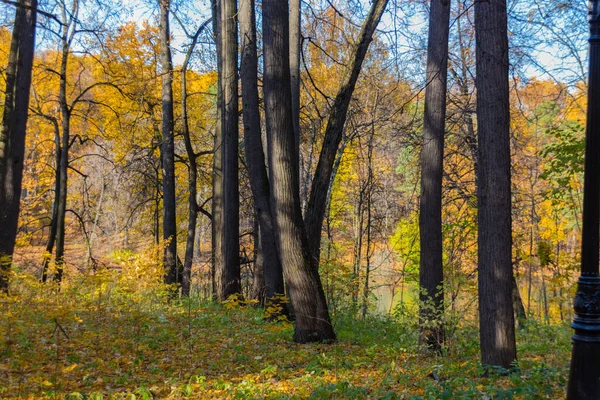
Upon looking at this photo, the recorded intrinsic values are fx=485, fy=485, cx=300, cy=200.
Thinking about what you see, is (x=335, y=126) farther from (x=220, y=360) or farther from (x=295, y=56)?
(x=220, y=360)

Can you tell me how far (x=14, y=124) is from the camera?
8.69 meters

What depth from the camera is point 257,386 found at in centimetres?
537

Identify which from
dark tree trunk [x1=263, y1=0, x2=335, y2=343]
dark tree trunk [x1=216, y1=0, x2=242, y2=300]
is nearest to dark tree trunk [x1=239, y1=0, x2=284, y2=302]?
dark tree trunk [x1=216, y1=0, x2=242, y2=300]

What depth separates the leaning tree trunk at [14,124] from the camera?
8.65 m

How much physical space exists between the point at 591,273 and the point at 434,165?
15.3 ft

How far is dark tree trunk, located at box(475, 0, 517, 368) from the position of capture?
600 cm

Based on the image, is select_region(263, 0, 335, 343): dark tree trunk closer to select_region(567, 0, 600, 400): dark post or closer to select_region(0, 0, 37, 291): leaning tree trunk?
select_region(567, 0, 600, 400): dark post

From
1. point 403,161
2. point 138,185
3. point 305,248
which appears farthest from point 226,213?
point 403,161

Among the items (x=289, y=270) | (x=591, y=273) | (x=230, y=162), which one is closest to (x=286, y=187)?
(x=289, y=270)

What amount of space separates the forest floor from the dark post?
36 centimetres

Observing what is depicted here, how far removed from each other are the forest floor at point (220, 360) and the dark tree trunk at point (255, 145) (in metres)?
1.13

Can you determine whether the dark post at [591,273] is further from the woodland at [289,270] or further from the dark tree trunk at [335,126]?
the dark tree trunk at [335,126]

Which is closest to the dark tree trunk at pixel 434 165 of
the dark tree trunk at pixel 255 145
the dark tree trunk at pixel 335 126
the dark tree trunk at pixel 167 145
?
the dark tree trunk at pixel 335 126

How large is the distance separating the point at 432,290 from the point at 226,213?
16.4ft
